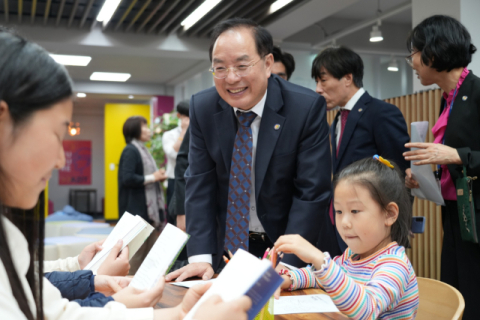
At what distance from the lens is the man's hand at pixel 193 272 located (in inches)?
70.4

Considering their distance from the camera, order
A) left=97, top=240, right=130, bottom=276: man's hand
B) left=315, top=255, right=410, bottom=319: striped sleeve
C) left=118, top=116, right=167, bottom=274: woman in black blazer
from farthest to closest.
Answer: left=118, top=116, right=167, bottom=274: woman in black blazer < left=97, top=240, right=130, bottom=276: man's hand < left=315, top=255, right=410, bottom=319: striped sleeve

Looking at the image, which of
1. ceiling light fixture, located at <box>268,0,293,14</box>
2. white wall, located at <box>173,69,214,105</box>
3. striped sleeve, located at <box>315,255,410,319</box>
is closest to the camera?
striped sleeve, located at <box>315,255,410,319</box>

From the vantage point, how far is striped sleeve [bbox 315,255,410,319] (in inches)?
50.4

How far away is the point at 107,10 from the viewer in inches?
263

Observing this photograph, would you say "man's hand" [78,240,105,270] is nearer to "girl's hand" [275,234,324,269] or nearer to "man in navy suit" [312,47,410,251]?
"girl's hand" [275,234,324,269]

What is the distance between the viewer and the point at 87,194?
52.2 ft

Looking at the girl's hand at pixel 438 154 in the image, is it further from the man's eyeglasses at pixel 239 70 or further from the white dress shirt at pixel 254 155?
the man's eyeglasses at pixel 239 70

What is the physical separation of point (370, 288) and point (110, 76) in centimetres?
1099

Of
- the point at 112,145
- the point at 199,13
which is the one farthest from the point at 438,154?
the point at 112,145

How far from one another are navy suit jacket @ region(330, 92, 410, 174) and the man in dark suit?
2.73 feet

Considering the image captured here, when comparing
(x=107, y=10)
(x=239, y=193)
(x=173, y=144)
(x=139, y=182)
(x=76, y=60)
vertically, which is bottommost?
(x=139, y=182)

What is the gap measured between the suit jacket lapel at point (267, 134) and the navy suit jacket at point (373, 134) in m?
0.94

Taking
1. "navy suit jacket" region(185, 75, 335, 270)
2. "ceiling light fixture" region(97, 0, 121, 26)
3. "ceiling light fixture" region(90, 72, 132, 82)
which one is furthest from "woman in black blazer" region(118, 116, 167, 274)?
"ceiling light fixture" region(90, 72, 132, 82)

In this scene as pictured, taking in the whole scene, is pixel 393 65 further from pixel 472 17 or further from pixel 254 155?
pixel 254 155
